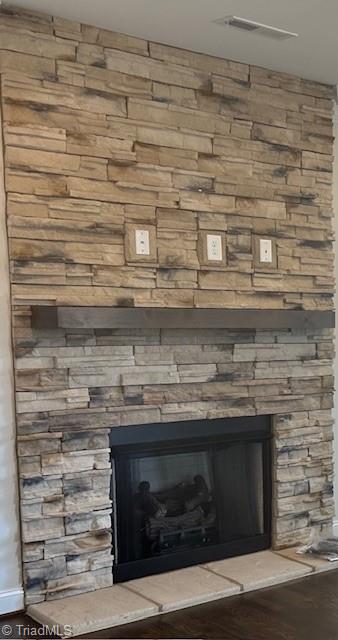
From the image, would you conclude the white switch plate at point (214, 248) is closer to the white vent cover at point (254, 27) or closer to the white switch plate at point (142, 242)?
the white switch plate at point (142, 242)

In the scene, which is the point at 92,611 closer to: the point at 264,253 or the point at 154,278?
the point at 154,278

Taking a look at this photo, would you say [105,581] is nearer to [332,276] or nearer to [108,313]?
[108,313]

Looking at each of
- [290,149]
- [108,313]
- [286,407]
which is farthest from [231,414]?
[290,149]

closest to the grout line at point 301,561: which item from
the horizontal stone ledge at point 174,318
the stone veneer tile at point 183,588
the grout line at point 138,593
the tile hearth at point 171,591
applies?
the tile hearth at point 171,591

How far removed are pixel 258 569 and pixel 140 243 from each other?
1.70 meters

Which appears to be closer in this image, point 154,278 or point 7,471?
point 7,471

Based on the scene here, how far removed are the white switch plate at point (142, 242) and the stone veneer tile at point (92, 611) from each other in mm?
1546

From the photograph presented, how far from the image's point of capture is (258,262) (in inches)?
148

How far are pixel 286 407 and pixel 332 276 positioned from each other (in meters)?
0.80

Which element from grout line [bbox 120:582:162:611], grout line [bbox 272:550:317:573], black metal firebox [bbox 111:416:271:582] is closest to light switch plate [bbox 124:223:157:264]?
black metal firebox [bbox 111:416:271:582]

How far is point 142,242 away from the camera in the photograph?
336cm

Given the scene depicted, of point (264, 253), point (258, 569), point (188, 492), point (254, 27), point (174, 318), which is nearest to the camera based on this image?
point (254, 27)

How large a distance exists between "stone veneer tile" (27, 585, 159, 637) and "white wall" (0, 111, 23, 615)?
12cm

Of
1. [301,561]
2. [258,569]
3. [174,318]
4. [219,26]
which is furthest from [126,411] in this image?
[219,26]
